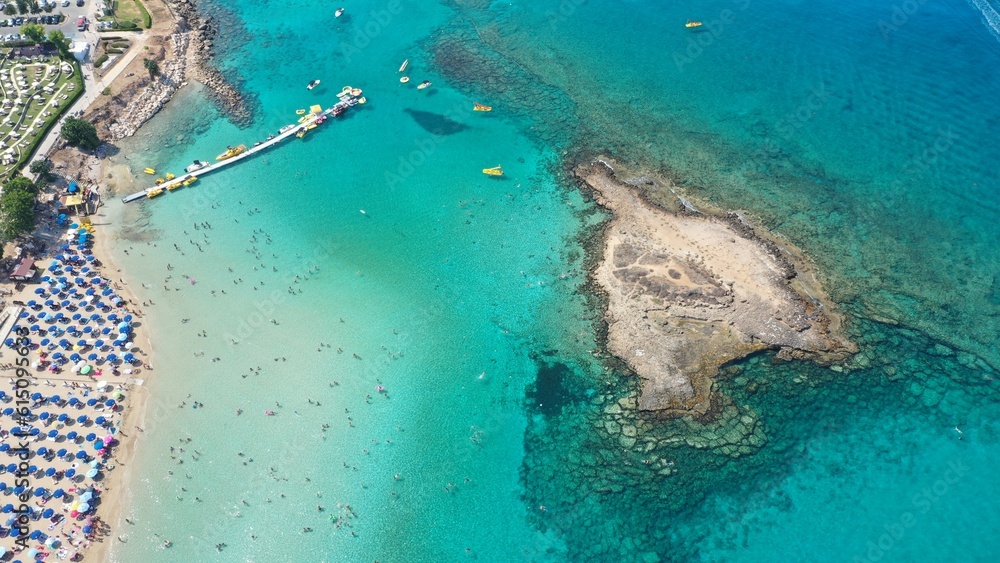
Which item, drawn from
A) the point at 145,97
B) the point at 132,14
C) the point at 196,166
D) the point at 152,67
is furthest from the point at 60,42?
the point at 196,166

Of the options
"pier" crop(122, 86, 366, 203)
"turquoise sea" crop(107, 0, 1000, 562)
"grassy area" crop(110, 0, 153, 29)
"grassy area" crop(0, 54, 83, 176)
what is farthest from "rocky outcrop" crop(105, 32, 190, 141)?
"pier" crop(122, 86, 366, 203)

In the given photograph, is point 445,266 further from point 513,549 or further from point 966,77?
point 966,77

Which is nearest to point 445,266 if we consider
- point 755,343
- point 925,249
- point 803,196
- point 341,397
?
point 341,397

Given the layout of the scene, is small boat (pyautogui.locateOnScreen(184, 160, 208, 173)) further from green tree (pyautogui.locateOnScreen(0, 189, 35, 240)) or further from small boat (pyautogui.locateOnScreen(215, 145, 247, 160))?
green tree (pyautogui.locateOnScreen(0, 189, 35, 240))

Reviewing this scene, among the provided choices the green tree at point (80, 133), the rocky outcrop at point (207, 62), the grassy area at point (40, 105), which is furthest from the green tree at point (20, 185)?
the rocky outcrop at point (207, 62)

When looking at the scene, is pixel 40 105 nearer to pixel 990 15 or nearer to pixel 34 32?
pixel 34 32
